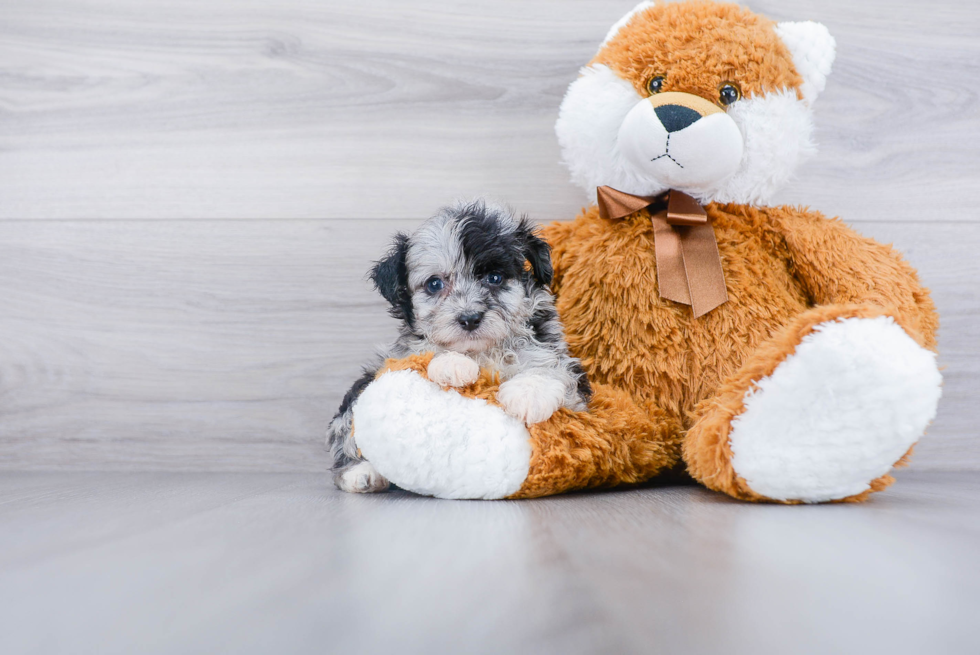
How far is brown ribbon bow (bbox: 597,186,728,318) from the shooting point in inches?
45.4

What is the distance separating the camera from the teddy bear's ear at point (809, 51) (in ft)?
3.93

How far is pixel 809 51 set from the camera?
120 cm

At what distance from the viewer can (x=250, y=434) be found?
1.55 meters

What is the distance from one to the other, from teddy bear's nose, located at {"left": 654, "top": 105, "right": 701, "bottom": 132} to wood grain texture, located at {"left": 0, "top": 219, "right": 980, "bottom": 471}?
2.16 feet

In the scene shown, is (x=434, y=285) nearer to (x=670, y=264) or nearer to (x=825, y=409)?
(x=670, y=264)

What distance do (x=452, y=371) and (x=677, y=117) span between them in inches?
21.7

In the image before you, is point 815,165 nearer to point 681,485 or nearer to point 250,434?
point 681,485

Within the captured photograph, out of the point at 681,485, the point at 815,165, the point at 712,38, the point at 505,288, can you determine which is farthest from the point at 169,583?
the point at 815,165

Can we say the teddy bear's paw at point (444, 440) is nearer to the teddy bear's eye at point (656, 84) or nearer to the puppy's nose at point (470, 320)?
the puppy's nose at point (470, 320)

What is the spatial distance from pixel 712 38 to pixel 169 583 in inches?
44.5

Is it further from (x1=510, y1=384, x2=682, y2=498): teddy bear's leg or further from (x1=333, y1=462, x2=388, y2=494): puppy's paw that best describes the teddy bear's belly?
(x1=333, y1=462, x2=388, y2=494): puppy's paw

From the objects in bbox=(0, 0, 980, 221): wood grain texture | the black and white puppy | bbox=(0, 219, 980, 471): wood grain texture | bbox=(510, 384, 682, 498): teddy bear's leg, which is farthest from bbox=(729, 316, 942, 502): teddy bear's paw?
bbox=(0, 219, 980, 471): wood grain texture

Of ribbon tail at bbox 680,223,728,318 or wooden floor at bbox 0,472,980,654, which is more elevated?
ribbon tail at bbox 680,223,728,318

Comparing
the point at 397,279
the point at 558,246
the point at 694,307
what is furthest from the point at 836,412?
the point at 397,279
